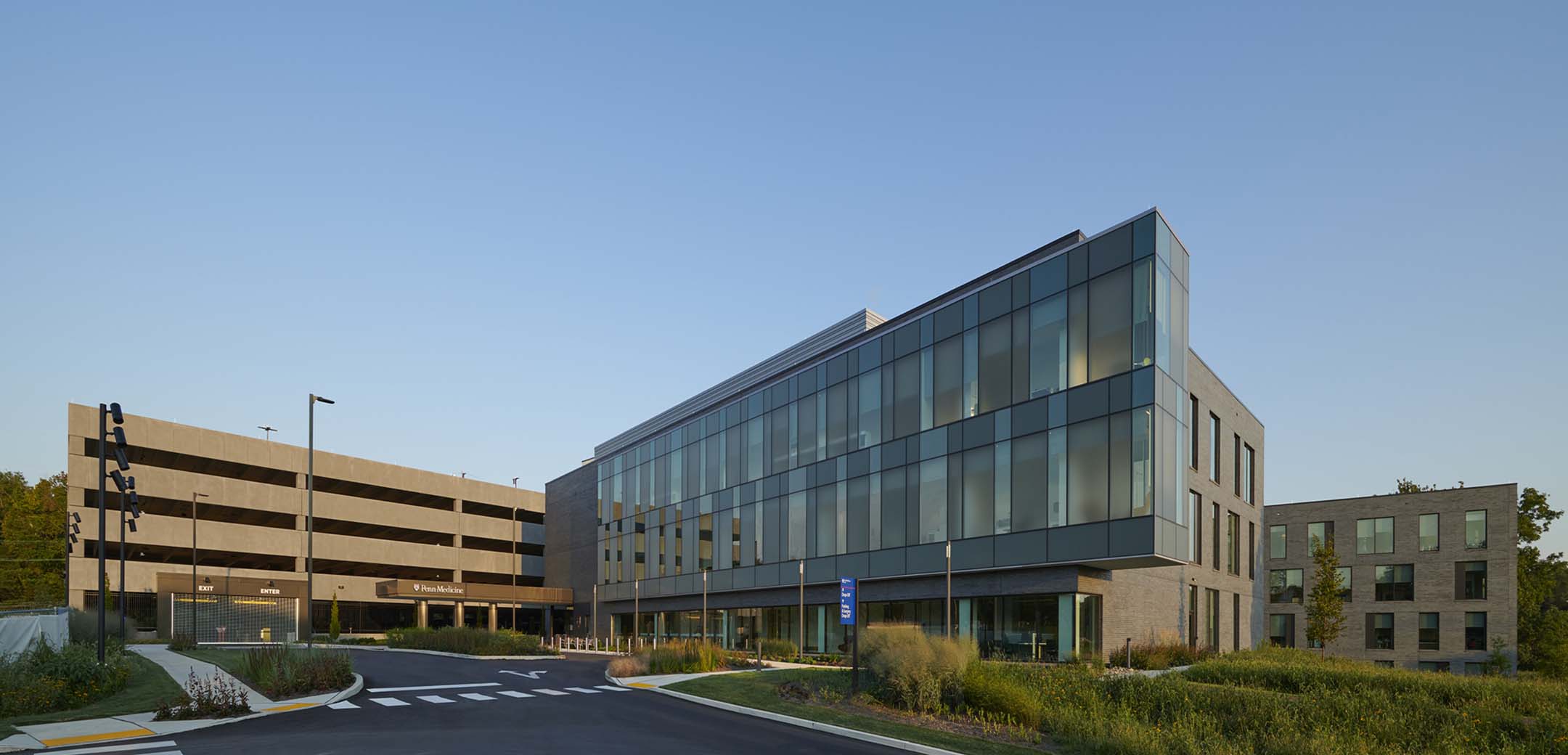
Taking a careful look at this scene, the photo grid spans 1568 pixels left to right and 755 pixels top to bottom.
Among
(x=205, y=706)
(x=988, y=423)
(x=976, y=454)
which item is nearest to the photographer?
(x=205, y=706)

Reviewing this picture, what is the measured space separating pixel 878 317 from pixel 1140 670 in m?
23.3

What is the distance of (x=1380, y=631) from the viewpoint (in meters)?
59.6

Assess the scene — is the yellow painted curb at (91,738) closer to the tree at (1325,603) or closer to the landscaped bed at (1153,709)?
the landscaped bed at (1153,709)

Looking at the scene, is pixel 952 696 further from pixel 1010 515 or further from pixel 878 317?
pixel 878 317

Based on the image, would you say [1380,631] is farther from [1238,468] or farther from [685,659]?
[685,659]

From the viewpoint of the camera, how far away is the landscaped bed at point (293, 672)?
2473cm

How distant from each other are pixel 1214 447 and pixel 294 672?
130ft

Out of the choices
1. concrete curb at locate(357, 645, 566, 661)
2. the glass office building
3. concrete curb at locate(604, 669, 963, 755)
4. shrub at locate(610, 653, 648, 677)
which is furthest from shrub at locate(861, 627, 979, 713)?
concrete curb at locate(357, 645, 566, 661)

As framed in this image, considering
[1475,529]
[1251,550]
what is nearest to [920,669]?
[1251,550]

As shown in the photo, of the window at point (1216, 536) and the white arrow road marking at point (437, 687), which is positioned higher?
the window at point (1216, 536)

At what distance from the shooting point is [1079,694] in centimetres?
2159

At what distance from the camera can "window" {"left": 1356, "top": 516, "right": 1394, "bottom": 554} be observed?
6003 centimetres

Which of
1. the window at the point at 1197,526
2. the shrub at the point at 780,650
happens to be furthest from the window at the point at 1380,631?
the shrub at the point at 780,650

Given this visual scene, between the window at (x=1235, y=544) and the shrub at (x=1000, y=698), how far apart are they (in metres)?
30.6
